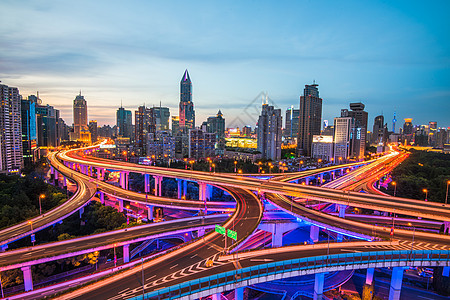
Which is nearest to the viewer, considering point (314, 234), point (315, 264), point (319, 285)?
point (315, 264)

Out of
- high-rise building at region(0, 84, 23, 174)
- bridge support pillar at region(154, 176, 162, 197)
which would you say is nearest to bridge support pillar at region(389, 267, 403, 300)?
bridge support pillar at region(154, 176, 162, 197)

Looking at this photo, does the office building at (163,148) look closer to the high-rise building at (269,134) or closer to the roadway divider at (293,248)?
the high-rise building at (269,134)

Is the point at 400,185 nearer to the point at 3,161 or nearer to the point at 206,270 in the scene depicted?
the point at 206,270

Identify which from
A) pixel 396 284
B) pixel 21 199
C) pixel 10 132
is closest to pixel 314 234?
pixel 396 284

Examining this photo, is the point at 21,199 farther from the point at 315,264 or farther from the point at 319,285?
the point at 319,285

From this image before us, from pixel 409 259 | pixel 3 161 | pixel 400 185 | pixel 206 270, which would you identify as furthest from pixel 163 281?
pixel 3 161

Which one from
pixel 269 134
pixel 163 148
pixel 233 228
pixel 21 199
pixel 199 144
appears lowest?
pixel 21 199

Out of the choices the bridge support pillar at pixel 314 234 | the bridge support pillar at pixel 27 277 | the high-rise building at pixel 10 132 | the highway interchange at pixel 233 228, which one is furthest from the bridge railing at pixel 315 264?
the high-rise building at pixel 10 132

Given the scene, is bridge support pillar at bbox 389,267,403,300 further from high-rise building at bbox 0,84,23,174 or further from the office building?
the office building
